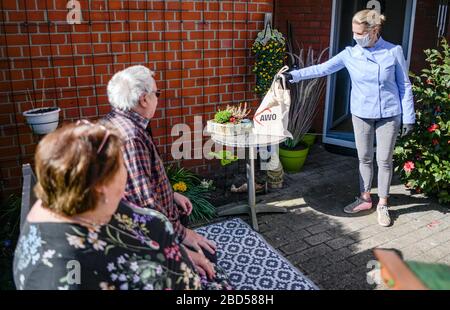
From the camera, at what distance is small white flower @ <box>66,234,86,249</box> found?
1.50 meters

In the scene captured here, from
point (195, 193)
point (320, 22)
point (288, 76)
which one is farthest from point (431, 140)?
point (195, 193)

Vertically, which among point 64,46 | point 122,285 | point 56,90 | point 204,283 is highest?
point 64,46

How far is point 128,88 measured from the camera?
90.7 inches

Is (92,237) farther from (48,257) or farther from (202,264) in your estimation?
(202,264)

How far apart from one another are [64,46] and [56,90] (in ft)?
1.22

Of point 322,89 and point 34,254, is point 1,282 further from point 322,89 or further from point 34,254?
point 322,89

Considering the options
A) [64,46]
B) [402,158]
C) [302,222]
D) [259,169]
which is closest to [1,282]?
[64,46]

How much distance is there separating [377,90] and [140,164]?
2170 millimetres

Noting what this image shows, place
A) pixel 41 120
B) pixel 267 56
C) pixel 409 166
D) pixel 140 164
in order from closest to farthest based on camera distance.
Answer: pixel 140 164
pixel 41 120
pixel 409 166
pixel 267 56

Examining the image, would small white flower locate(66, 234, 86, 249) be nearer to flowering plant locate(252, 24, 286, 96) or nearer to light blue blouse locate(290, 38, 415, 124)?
light blue blouse locate(290, 38, 415, 124)

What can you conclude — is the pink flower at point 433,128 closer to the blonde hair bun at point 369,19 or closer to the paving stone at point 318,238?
the blonde hair bun at point 369,19

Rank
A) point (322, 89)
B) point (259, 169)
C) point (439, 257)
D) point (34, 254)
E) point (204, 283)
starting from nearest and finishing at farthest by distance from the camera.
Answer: point (34, 254) < point (204, 283) < point (439, 257) < point (259, 169) < point (322, 89)

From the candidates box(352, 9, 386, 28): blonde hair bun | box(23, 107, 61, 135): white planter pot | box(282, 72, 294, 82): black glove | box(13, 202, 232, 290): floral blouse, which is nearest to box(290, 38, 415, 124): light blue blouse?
box(352, 9, 386, 28): blonde hair bun

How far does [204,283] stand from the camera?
215 cm
